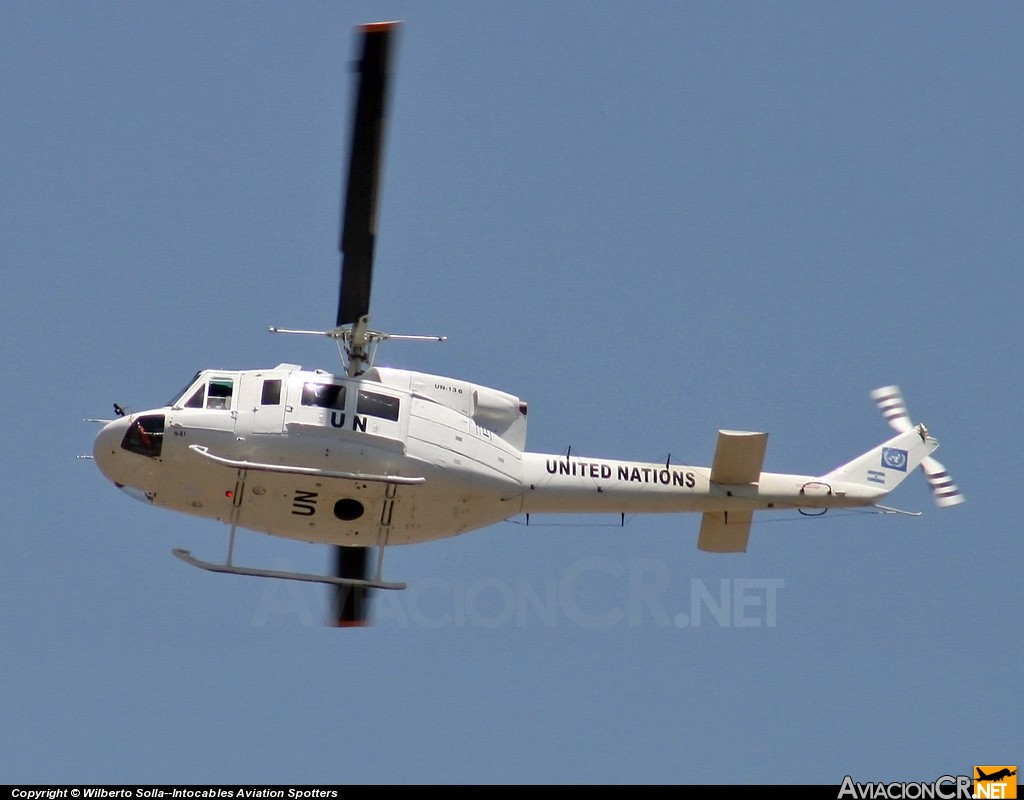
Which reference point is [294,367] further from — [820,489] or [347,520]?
[820,489]

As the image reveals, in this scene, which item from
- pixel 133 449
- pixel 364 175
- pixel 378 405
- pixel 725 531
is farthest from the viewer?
pixel 725 531

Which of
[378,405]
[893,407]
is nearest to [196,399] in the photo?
[378,405]

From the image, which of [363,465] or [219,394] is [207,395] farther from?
[363,465]

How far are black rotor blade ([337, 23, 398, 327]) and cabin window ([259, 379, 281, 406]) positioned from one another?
999 mm

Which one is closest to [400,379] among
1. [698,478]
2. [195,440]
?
[195,440]

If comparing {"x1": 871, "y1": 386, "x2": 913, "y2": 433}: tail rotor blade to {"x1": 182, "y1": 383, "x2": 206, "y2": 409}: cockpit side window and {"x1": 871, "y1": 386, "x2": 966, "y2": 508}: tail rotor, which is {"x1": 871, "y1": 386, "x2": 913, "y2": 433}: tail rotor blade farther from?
{"x1": 182, "y1": 383, "x2": 206, "y2": 409}: cockpit side window

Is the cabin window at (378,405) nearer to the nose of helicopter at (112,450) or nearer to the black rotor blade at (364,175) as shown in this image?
the black rotor blade at (364,175)

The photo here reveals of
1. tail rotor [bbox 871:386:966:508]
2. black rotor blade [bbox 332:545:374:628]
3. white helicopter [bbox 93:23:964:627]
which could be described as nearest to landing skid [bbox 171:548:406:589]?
white helicopter [bbox 93:23:964:627]

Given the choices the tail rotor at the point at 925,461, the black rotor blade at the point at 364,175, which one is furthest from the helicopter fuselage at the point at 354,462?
the tail rotor at the point at 925,461

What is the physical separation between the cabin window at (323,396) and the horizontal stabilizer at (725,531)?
15.2ft

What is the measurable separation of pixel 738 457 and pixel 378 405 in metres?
4.18

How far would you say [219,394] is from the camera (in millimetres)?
18047

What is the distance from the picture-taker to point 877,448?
20344 mm

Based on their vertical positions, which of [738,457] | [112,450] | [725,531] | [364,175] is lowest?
[725,531]
